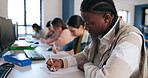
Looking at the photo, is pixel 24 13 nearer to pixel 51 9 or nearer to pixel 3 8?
pixel 3 8

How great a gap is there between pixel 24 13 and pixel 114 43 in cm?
511

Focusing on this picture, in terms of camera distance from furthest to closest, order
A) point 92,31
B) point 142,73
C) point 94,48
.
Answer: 1. point 94,48
2. point 92,31
3. point 142,73

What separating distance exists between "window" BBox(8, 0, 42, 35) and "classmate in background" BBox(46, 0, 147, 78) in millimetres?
4860

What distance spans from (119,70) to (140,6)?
10.3 meters

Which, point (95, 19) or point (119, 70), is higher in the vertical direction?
point (95, 19)

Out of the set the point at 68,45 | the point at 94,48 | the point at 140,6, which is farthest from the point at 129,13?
the point at 94,48

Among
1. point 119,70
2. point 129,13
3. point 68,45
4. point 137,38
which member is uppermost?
point 129,13

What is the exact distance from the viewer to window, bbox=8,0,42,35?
5156mm

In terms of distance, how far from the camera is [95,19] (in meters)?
0.80

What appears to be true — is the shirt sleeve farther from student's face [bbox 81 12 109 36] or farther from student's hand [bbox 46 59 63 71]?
student's hand [bbox 46 59 63 71]

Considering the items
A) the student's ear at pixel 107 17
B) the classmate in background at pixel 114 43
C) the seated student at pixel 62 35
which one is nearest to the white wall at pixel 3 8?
the seated student at pixel 62 35

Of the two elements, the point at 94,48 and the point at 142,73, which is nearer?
the point at 142,73

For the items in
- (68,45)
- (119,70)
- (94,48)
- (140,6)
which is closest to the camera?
(119,70)

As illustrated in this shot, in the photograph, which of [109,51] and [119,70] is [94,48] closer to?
[109,51]
